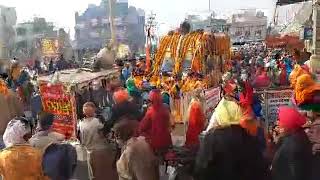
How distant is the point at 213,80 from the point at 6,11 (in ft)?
192

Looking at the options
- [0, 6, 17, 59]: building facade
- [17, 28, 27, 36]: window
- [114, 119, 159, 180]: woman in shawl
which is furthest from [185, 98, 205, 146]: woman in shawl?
[17, 28, 27, 36]: window

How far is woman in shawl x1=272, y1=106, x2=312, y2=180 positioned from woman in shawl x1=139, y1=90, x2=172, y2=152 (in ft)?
9.25

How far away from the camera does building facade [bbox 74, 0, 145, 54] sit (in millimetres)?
70375

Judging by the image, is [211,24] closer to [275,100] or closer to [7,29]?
[7,29]

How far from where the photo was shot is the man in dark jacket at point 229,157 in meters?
4.66

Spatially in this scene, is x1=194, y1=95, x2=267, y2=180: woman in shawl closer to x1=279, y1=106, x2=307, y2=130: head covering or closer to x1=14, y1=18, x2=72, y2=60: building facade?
x1=279, y1=106, x2=307, y2=130: head covering

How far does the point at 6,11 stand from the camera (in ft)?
224

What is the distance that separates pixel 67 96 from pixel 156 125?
262 centimetres

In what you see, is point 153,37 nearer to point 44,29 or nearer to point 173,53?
point 173,53

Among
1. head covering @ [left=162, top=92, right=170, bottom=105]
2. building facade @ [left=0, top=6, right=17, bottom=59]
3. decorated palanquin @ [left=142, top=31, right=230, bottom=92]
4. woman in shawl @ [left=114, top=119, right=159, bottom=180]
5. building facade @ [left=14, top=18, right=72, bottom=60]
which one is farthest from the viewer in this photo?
building facade @ [left=0, top=6, right=17, bottom=59]

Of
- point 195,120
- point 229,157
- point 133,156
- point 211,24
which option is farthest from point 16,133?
point 211,24

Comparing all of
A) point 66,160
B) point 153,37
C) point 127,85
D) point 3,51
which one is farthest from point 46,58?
point 66,160

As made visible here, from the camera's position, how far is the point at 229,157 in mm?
4672

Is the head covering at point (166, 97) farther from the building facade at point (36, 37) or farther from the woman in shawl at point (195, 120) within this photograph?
the building facade at point (36, 37)
